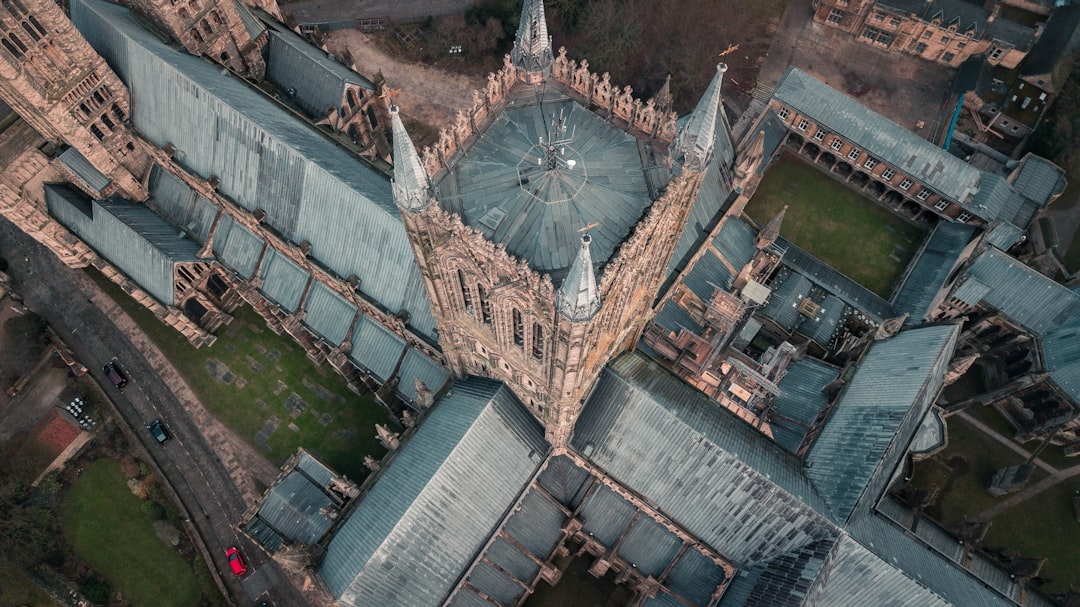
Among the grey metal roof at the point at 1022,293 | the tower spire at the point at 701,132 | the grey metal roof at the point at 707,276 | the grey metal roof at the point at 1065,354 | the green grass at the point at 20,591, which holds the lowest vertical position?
the green grass at the point at 20,591

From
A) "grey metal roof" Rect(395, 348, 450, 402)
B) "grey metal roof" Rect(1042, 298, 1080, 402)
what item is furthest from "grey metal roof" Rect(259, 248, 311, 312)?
"grey metal roof" Rect(1042, 298, 1080, 402)

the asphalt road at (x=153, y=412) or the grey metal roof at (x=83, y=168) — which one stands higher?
the grey metal roof at (x=83, y=168)

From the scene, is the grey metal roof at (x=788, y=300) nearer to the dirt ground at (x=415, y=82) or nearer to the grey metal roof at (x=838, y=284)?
the grey metal roof at (x=838, y=284)

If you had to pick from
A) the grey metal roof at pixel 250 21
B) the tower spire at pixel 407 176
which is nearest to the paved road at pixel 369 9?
the grey metal roof at pixel 250 21

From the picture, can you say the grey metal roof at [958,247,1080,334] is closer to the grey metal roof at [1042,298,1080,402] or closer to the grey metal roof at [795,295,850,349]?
the grey metal roof at [1042,298,1080,402]

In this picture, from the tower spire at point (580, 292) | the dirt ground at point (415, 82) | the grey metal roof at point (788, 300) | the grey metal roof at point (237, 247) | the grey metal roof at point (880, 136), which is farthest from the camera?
the dirt ground at point (415, 82)

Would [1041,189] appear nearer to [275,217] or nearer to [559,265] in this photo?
[559,265]

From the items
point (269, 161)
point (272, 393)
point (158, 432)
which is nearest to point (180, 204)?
point (269, 161)

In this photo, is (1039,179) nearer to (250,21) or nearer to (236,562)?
(250,21)
